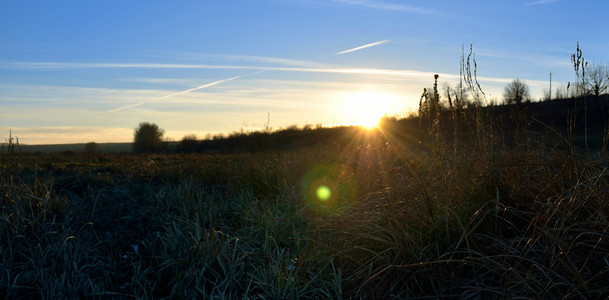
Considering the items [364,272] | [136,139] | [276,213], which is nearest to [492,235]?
[364,272]

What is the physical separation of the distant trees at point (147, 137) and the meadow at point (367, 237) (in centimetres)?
3976

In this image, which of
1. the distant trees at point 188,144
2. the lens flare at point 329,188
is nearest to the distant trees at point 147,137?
the distant trees at point 188,144

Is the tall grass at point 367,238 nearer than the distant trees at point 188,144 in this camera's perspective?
Yes

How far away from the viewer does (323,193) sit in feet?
17.9

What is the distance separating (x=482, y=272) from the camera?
2.58m

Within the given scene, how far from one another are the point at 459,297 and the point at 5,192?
5041mm

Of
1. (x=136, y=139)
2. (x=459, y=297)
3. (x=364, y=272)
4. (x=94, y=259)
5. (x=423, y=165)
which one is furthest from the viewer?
(x=136, y=139)

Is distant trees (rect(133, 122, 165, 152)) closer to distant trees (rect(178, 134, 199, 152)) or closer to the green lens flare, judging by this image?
distant trees (rect(178, 134, 199, 152))

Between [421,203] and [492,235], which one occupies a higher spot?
[421,203]

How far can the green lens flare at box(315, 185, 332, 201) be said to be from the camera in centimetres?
527

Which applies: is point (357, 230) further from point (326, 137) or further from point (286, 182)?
point (326, 137)

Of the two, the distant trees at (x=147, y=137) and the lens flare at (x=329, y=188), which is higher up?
the distant trees at (x=147, y=137)

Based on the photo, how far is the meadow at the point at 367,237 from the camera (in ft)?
8.00

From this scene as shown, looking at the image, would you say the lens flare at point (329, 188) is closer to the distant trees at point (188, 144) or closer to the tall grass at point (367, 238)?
the tall grass at point (367, 238)
